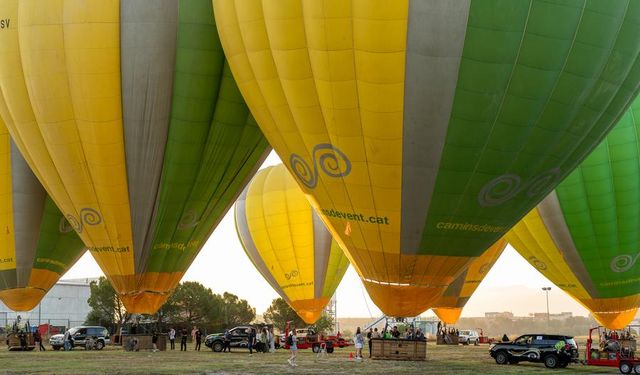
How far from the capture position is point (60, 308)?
3260 inches

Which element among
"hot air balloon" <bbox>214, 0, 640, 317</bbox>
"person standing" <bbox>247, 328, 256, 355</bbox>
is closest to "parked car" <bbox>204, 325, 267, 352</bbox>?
"person standing" <bbox>247, 328, 256, 355</bbox>

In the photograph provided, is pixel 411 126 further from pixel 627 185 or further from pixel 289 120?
pixel 627 185

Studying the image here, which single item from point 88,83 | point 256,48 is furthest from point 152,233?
point 256,48

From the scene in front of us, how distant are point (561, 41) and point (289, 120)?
20.4 ft

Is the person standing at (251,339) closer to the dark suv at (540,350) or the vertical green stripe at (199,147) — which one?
the vertical green stripe at (199,147)

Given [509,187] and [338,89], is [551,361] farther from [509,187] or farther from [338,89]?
[338,89]

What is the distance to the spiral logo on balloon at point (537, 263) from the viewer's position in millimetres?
31641

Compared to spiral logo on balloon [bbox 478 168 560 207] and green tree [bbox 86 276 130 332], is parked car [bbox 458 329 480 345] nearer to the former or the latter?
green tree [bbox 86 276 130 332]

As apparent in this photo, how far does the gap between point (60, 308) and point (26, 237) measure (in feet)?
183

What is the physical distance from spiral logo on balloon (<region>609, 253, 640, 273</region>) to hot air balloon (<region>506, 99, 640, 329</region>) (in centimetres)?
3

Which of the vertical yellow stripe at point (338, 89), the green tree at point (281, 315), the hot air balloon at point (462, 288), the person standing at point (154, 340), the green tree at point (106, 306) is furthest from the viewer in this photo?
the green tree at point (281, 315)

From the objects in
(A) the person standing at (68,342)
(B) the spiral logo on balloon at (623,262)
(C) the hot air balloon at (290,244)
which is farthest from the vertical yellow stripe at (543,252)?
(A) the person standing at (68,342)

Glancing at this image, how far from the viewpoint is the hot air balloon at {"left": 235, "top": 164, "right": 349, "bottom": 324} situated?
36656mm

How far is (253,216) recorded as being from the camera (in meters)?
37.6
